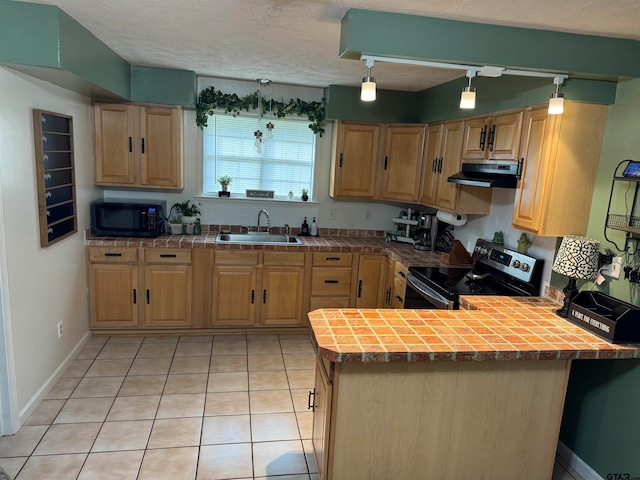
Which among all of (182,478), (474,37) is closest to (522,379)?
(474,37)

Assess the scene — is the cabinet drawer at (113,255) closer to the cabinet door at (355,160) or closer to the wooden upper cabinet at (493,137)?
the cabinet door at (355,160)

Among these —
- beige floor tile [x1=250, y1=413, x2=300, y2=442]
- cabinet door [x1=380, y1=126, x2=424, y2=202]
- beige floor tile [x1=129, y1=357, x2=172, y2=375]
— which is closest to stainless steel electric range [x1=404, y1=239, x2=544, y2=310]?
cabinet door [x1=380, y1=126, x2=424, y2=202]

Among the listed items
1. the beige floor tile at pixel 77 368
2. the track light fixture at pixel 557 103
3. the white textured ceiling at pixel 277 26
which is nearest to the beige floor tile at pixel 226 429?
the beige floor tile at pixel 77 368

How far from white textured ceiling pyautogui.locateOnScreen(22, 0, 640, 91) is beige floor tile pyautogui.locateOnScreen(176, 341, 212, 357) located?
2412 millimetres

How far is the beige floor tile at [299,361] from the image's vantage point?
3629mm

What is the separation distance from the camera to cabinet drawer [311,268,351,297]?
4.21 m

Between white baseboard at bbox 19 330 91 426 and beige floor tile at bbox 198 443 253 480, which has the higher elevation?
white baseboard at bbox 19 330 91 426

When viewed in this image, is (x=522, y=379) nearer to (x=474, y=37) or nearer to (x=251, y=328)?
(x=474, y=37)

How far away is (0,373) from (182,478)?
1.24 m

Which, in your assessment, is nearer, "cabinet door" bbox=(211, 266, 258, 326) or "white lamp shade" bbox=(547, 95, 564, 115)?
"white lamp shade" bbox=(547, 95, 564, 115)

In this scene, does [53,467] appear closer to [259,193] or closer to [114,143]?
[114,143]

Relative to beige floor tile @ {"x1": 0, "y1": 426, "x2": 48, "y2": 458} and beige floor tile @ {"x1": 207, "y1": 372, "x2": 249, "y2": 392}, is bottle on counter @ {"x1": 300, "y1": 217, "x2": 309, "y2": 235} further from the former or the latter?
beige floor tile @ {"x1": 0, "y1": 426, "x2": 48, "y2": 458}

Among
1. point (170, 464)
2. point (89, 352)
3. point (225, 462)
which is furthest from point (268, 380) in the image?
point (89, 352)

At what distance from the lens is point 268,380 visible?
3383 mm
